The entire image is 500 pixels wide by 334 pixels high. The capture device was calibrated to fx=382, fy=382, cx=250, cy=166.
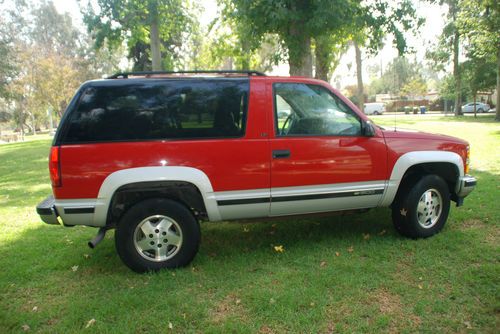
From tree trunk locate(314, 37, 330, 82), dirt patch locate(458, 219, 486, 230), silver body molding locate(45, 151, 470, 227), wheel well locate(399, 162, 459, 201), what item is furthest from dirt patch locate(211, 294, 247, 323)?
tree trunk locate(314, 37, 330, 82)

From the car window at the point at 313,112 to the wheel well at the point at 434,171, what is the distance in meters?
1.00

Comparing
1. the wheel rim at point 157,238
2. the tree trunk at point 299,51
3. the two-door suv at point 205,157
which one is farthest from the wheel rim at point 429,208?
the tree trunk at point 299,51

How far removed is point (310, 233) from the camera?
5039 mm

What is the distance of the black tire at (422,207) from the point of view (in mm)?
4555

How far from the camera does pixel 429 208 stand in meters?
4.69

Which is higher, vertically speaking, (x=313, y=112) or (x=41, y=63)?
(x=41, y=63)

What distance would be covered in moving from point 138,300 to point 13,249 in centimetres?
245

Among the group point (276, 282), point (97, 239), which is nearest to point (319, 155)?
point (276, 282)

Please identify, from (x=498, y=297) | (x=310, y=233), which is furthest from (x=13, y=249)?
(x=498, y=297)

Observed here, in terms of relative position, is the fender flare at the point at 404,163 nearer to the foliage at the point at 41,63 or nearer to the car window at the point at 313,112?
the car window at the point at 313,112

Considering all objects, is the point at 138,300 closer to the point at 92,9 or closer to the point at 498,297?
the point at 498,297

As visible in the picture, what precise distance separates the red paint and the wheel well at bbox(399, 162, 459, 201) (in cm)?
28

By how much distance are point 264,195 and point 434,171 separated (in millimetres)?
2324

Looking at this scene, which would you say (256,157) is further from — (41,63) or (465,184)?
(41,63)
